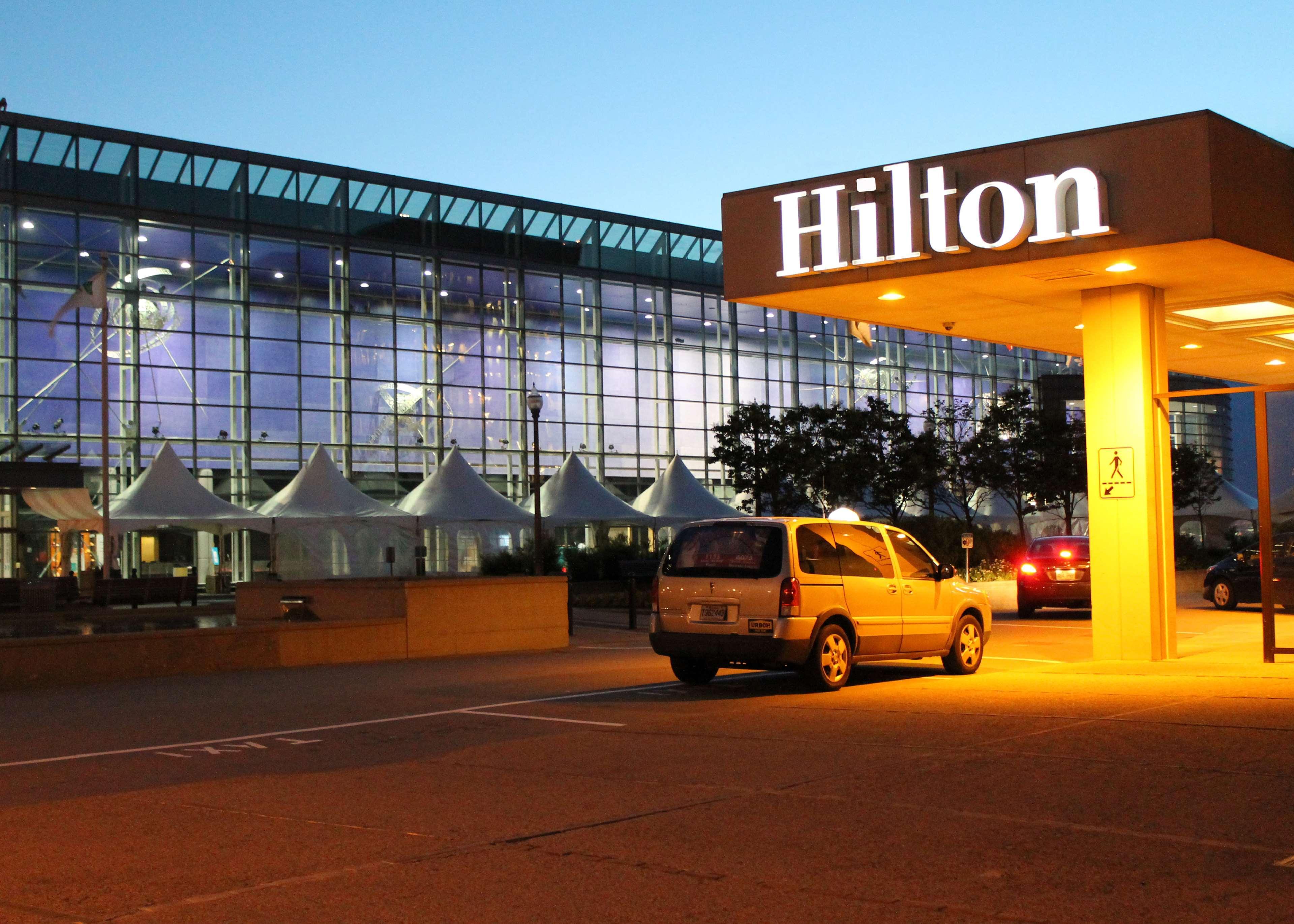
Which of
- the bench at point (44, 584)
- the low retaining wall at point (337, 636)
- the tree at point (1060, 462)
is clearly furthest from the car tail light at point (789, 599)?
the tree at point (1060, 462)

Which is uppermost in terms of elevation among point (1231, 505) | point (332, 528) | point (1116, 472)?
point (1231, 505)

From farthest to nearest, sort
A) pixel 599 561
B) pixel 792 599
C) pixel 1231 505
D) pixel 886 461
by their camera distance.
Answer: pixel 1231 505, pixel 886 461, pixel 599 561, pixel 792 599

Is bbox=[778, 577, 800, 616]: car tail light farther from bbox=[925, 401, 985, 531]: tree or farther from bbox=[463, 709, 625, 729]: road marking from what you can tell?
bbox=[925, 401, 985, 531]: tree

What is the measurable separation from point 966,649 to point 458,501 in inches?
1076

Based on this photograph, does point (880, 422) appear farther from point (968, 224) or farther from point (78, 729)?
point (78, 729)

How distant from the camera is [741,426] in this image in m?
47.3

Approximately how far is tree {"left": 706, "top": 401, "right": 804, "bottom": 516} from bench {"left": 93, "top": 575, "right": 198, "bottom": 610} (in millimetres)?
18994

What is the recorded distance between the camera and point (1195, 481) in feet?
174

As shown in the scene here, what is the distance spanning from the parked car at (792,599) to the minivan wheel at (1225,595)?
14.0 metres

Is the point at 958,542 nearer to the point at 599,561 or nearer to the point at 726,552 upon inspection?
the point at 599,561

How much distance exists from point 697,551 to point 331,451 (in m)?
37.1

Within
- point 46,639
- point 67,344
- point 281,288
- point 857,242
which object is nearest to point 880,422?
point 281,288

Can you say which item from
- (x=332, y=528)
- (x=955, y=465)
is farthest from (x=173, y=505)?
(x=955, y=465)

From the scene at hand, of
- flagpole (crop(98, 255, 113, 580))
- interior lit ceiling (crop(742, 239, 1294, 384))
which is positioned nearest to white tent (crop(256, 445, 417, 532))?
flagpole (crop(98, 255, 113, 580))
